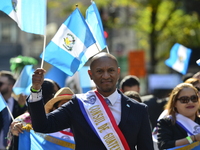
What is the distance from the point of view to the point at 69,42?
18.6ft

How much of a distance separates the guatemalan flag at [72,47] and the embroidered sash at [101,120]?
1241 millimetres

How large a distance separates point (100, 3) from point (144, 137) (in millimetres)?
18857

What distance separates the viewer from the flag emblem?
5580 mm

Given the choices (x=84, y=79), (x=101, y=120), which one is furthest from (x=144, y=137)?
(x=84, y=79)

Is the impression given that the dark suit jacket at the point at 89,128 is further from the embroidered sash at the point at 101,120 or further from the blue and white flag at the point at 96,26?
the blue and white flag at the point at 96,26

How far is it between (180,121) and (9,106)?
9.13 feet

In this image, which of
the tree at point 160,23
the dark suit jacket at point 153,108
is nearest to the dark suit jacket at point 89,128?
the dark suit jacket at point 153,108

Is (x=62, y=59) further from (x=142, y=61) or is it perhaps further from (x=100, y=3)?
(x=100, y=3)

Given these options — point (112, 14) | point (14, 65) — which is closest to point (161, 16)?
point (112, 14)

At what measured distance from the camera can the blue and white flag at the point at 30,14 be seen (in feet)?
15.3

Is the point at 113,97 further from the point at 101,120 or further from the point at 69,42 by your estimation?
the point at 69,42

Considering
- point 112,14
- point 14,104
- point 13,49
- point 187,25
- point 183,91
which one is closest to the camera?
point 183,91

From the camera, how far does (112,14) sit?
26047mm

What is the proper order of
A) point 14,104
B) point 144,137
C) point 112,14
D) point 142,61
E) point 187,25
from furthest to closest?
point 112,14, point 187,25, point 142,61, point 14,104, point 144,137
